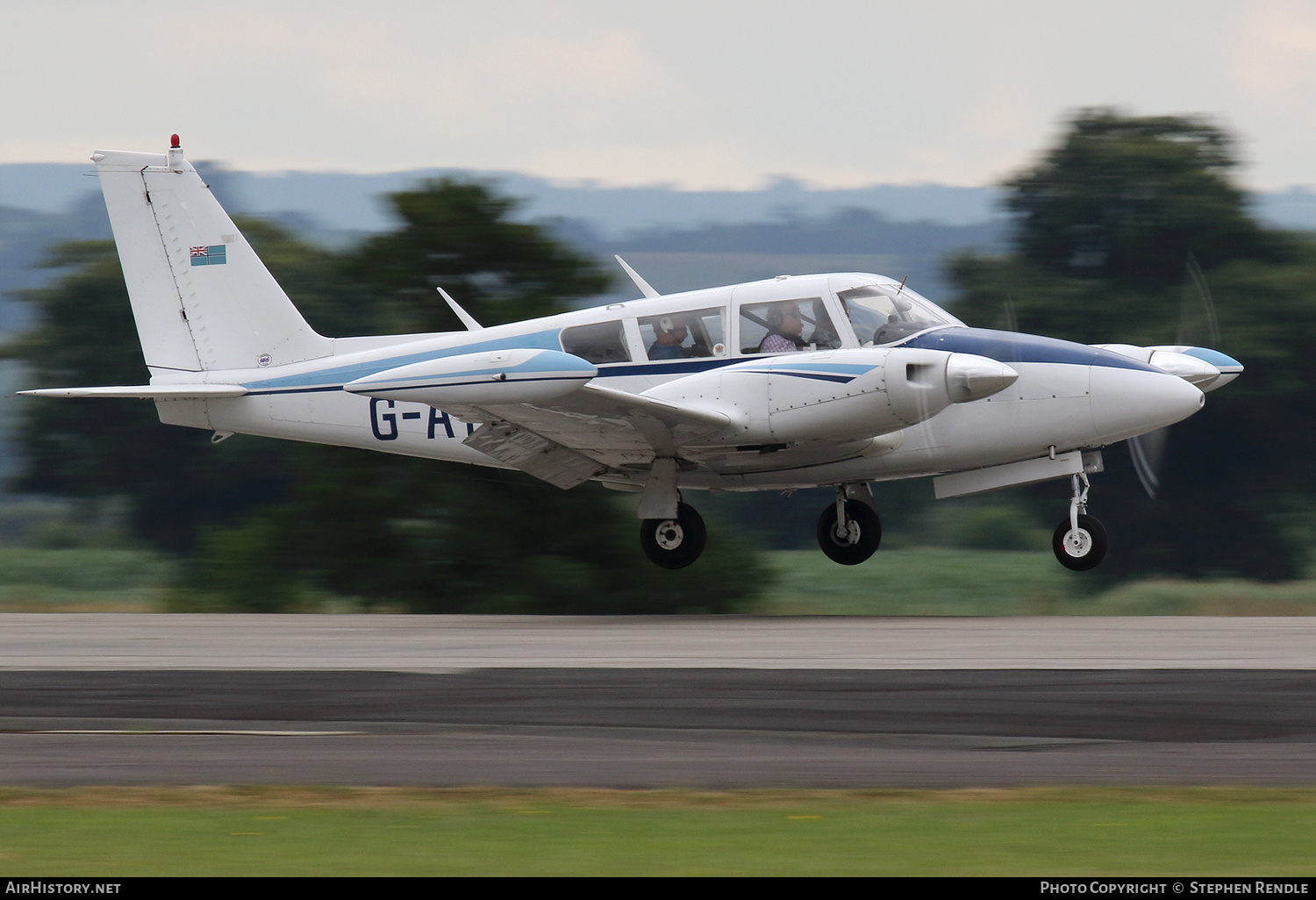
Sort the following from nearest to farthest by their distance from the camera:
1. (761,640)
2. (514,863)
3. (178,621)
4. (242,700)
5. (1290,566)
A: (514,863), (242,700), (761,640), (178,621), (1290,566)

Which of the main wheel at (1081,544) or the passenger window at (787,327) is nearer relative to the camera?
the main wheel at (1081,544)

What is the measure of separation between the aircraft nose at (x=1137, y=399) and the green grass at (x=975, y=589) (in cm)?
506

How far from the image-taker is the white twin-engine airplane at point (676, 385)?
15.0 meters

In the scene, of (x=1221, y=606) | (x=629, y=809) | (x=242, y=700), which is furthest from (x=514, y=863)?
(x=1221, y=606)

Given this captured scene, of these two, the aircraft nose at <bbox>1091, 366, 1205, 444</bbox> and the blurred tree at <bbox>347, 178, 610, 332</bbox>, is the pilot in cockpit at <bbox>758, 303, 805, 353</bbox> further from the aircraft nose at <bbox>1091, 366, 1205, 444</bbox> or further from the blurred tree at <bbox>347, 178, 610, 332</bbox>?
the blurred tree at <bbox>347, 178, 610, 332</bbox>

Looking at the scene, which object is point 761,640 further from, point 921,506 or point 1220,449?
point 921,506

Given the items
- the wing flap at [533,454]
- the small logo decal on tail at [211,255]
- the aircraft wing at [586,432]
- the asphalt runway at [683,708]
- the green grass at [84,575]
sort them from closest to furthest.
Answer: the asphalt runway at [683,708]
the aircraft wing at [586,432]
the wing flap at [533,454]
the small logo decal on tail at [211,255]
the green grass at [84,575]

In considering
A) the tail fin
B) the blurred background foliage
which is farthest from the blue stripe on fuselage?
the tail fin

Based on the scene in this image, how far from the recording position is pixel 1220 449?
3641 cm

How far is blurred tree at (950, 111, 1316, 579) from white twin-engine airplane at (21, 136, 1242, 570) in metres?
19.5

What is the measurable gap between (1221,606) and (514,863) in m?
15.0

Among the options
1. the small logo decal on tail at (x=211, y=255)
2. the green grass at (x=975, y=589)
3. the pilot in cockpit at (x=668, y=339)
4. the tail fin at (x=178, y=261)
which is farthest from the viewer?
the green grass at (x=975, y=589)

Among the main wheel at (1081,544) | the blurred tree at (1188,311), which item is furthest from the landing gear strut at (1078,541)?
the blurred tree at (1188,311)

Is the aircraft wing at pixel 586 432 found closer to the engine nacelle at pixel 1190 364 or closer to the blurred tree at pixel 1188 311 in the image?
the engine nacelle at pixel 1190 364
